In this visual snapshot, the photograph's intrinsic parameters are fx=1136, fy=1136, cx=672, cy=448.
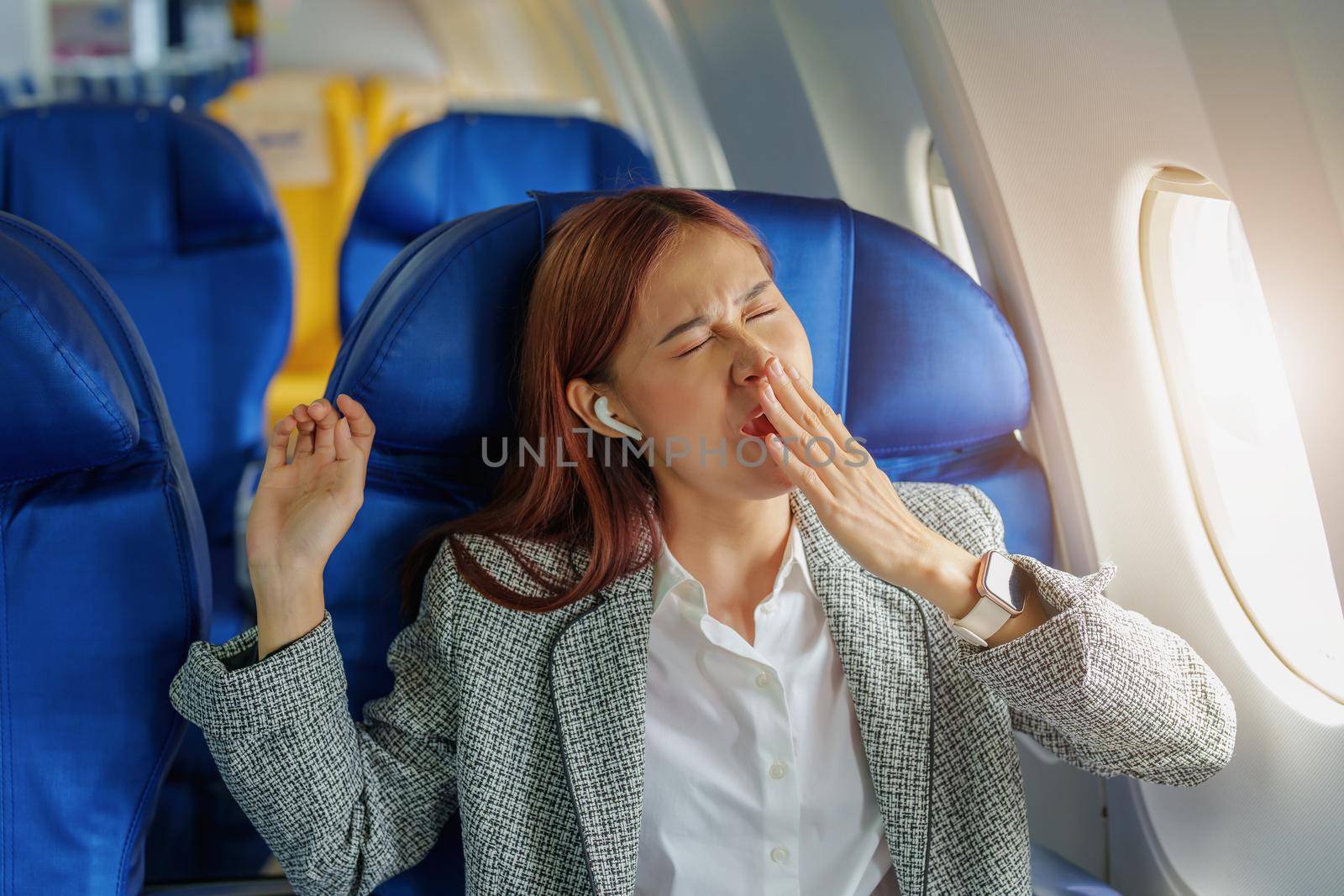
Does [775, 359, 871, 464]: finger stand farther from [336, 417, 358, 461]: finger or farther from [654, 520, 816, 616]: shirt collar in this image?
[336, 417, 358, 461]: finger

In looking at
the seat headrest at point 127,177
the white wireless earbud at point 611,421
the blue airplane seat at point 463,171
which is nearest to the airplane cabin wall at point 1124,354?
the white wireless earbud at point 611,421

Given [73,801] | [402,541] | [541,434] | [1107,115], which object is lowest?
[73,801]

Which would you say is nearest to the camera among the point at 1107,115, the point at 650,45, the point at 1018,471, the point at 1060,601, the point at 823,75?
the point at 1060,601

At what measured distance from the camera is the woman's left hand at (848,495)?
1.20 m

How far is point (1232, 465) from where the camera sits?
153cm

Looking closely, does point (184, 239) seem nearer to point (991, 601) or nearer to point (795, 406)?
point (795, 406)

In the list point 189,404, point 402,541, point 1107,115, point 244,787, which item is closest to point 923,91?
point 1107,115

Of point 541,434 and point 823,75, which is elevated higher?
point 823,75

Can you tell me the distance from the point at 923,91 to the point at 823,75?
888 millimetres

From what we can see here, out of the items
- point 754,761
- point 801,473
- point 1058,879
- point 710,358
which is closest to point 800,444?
point 801,473

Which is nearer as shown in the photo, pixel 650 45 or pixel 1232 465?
pixel 1232 465

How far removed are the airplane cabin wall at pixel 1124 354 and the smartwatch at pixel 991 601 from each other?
33 centimetres

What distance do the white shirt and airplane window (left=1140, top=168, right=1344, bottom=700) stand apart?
0.58 metres

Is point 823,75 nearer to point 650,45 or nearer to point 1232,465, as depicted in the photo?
point 1232,465
